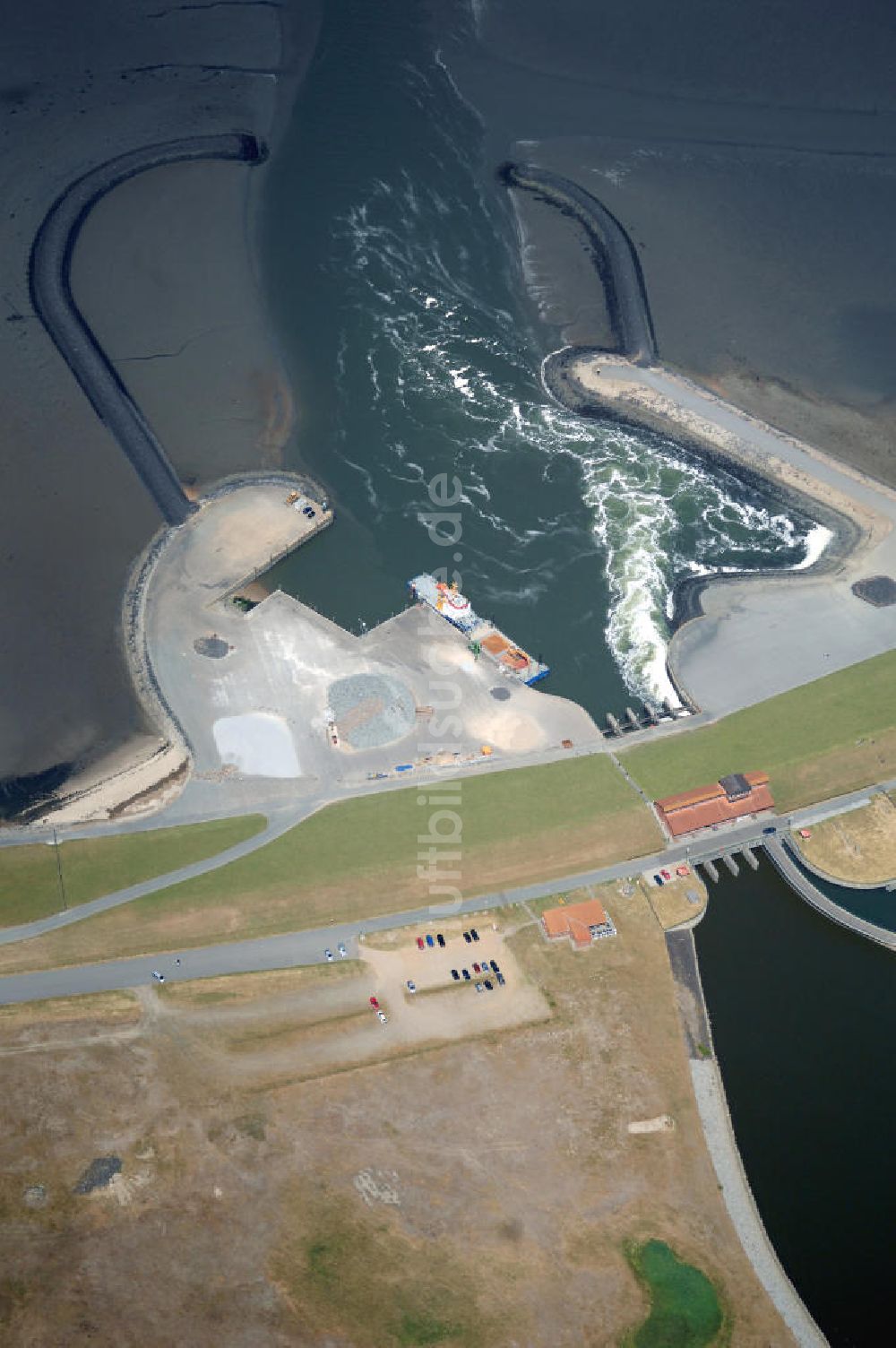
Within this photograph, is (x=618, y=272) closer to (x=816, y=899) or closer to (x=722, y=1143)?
(x=816, y=899)

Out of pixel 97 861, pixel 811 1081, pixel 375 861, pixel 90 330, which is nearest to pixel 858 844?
pixel 811 1081

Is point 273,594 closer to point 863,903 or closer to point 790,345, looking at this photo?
point 863,903

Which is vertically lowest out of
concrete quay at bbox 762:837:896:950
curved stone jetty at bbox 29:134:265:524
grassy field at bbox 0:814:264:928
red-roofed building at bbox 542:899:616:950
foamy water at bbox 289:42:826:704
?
concrete quay at bbox 762:837:896:950

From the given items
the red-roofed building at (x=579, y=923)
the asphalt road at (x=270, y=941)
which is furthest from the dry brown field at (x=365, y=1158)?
the asphalt road at (x=270, y=941)

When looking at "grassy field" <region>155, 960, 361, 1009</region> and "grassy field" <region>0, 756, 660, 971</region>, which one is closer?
"grassy field" <region>155, 960, 361, 1009</region>

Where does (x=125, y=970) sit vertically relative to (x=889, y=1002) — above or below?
above

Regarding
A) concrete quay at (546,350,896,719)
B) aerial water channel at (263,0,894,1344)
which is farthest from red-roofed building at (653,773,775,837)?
concrete quay at (546,350,896,719)

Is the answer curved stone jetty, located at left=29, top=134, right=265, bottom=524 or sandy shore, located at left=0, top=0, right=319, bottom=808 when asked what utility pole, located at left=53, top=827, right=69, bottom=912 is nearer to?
sandy shore, located at left=0, top=0, right=319, bottom=808

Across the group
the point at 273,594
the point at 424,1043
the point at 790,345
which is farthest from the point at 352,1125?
the point at 790,345
